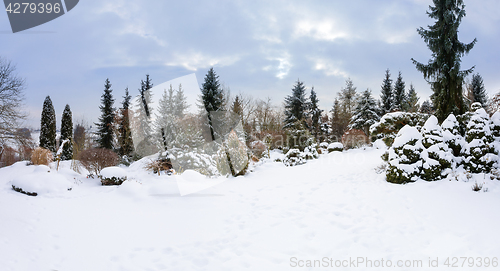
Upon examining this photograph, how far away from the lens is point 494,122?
17.3 feet

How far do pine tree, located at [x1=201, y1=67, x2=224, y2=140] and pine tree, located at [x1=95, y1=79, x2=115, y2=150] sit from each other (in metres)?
8.18

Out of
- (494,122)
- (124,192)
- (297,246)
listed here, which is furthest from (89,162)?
(494,122)

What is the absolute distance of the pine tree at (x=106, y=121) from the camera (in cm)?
1938

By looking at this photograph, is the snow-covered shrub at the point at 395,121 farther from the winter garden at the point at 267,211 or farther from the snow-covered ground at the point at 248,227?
the snow-covered ground at the point at 248,227

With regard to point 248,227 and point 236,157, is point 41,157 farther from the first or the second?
point 248,227

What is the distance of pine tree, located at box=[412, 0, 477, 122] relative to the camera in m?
11.8

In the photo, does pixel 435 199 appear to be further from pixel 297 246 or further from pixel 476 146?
pixel 297 246

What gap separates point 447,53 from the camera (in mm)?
12164

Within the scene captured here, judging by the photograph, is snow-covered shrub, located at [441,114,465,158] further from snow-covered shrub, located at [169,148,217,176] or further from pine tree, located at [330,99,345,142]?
pine tree, located at [330,99,345,142]

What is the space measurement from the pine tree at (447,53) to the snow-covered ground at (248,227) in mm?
9812

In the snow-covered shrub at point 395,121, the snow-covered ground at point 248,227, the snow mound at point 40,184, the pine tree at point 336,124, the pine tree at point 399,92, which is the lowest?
the snow-covered ground at point 248,227

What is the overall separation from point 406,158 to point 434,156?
59 cm

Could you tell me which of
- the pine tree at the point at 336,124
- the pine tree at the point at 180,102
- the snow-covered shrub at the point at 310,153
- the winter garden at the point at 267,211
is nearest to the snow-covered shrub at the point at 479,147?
the winter garden at the point at 267,211

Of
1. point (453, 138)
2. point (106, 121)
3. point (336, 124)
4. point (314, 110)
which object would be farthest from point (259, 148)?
point (106, 121)
